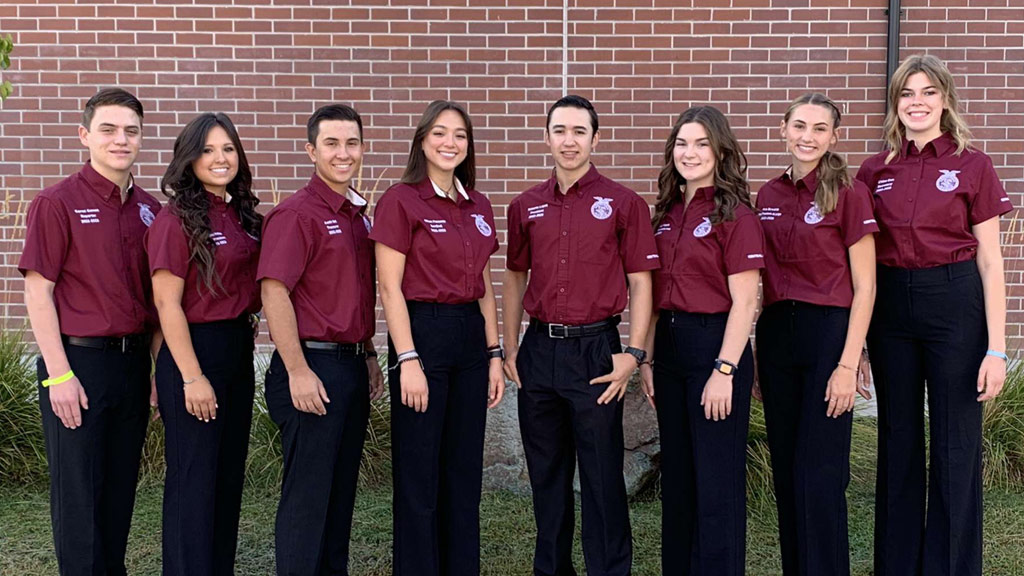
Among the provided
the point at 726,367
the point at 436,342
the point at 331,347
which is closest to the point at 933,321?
the point at 726,367

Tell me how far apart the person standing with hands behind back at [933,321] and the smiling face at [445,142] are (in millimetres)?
1765

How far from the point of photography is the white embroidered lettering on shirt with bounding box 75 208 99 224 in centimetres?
359

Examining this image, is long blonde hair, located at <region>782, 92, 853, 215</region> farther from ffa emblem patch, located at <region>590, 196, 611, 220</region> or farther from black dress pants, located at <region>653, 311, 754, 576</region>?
ffa emblem patch, located at <region>590, 196, 611, 220</region>

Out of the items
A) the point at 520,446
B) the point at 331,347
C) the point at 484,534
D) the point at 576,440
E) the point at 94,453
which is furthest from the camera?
the point at 520,446

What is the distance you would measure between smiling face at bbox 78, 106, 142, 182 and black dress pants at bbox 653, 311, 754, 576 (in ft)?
7.51

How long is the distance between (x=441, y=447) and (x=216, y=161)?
4.85ft

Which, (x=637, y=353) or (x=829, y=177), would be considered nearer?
(x=829, y=177)

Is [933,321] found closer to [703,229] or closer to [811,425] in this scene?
[811,425]

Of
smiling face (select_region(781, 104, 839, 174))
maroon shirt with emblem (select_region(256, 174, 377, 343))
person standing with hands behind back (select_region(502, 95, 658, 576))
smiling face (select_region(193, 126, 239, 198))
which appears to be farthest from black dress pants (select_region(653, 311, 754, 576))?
smiling face (select_region(193, 126, 239, 198))

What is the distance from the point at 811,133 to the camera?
379cm

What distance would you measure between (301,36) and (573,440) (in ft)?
13.8

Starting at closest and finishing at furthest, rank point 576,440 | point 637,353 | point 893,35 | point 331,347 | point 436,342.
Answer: point 331,347 < point 436,342 < point 637,353 < point 576,440 < point 893,35

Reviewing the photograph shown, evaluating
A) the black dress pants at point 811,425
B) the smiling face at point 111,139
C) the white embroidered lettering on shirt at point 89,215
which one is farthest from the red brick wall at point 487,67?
the black dress pants at point 811,425

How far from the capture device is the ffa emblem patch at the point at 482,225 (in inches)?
155
